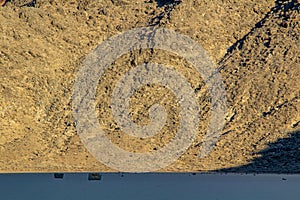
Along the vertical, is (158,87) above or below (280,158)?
above

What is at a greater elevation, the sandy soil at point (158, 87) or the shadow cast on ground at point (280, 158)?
the sandy soil at point (158, 87)

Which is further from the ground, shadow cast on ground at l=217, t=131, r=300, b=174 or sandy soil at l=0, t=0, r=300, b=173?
sandy soil at l=0, t=0, r=300, b=173

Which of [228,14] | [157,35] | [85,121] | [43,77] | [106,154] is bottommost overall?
[106,154]

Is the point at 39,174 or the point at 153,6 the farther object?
the point at 153,6

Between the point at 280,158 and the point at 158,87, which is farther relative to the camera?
the point at 158,87

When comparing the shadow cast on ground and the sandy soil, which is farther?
the sandy soil

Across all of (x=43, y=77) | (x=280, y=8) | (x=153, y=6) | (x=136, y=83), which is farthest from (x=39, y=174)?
(x=280, y=8)

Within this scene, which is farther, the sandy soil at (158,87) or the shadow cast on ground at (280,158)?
the sandy soil at (158,87)

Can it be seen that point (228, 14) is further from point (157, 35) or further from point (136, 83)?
point (136, 83)
